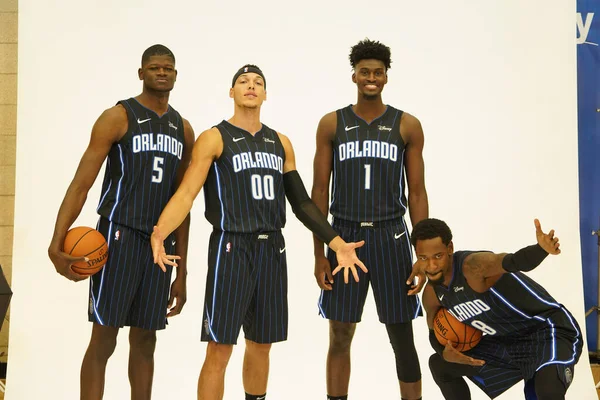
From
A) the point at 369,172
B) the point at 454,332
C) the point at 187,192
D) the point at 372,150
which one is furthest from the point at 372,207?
the point at 187,192

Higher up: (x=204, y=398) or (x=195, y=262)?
(x=195, y=262)

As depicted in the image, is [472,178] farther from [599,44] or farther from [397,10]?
[599,44]

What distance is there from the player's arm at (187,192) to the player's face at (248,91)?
220 millimetres

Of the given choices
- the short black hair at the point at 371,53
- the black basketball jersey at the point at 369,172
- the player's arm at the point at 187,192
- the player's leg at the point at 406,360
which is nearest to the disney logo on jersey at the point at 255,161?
the player's arm at the point at 187,192

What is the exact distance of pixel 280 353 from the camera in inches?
237

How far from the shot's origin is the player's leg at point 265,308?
4.20m

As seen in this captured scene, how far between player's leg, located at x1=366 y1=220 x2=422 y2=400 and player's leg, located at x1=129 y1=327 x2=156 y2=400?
4.06ft

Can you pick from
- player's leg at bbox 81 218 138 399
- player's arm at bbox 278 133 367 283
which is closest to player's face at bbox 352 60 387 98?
player's arm at bbox 278 133 367 283

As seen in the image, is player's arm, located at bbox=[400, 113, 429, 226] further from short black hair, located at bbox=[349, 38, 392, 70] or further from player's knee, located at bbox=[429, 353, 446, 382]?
player's knee, located at bbox=[429, 353, 446, 382]

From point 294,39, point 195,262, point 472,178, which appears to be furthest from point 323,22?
point 195,262

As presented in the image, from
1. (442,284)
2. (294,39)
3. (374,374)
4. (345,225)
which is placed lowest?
(374,374)

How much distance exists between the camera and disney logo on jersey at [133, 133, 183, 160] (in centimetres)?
425

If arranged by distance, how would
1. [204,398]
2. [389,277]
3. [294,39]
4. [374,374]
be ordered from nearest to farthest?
[204,398] → [389,277] → [374,374] → [294,39]

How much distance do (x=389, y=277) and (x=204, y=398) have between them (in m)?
1.16
